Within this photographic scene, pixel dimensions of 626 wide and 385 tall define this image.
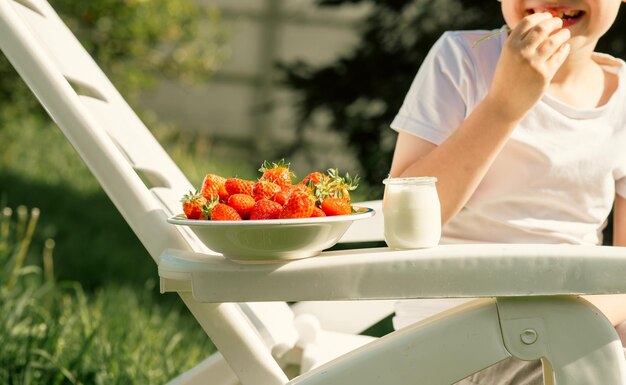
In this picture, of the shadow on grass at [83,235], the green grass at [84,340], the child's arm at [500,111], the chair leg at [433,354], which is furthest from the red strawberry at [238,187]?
the shadow on grass at [83,235]

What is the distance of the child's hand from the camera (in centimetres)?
149

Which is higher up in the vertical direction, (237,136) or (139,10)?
(139,10)

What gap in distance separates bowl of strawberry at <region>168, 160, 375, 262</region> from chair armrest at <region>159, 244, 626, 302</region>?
2 centimetres

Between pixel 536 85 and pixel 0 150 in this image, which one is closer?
pixel 536 85

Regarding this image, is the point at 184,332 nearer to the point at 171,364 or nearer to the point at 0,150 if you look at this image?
the point at 171,364

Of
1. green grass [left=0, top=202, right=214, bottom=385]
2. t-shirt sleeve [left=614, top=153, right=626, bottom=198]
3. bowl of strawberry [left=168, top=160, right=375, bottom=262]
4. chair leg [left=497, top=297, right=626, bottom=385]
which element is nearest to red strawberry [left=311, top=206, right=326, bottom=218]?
bowl of strawberry [left=168, top=160, right=375, bottom=262]

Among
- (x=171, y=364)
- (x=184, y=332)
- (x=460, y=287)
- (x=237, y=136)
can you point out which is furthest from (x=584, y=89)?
(x=237, y=136)

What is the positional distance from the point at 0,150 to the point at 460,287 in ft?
20.1

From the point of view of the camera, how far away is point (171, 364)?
267cm

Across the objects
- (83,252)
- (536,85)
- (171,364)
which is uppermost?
(536,85)

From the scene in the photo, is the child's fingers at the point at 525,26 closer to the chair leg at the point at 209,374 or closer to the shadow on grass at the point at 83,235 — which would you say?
the chair leg at the point at 209,374

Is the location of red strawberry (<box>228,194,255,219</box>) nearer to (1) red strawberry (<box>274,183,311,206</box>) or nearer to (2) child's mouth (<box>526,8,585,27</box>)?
(1) red strawberry (<box>274,183,311,206</box>)

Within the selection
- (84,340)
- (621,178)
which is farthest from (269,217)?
(84,340)

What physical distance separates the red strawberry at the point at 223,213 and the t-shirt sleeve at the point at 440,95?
0.53 m
